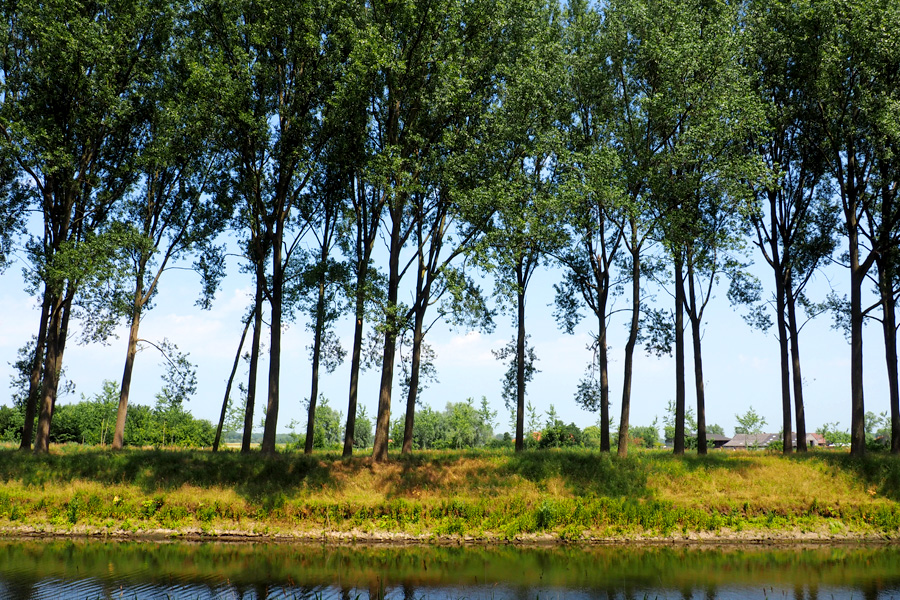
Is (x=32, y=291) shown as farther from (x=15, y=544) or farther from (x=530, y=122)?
(x=530, y=122)

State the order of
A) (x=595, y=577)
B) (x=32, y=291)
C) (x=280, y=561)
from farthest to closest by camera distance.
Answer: (x=32, y=291)
(x=280, y=561)
(x=595, y=577)

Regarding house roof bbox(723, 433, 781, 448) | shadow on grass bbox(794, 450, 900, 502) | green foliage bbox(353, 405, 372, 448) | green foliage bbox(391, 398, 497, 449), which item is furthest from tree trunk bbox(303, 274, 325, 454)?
house roof bbox(723, 433, 781, 448)

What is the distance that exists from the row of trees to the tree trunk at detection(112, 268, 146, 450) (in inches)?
5.8

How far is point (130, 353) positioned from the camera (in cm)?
3538

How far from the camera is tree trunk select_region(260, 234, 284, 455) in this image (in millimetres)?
30219

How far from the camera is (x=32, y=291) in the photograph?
35219 mm

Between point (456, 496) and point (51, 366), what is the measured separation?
72.7 ft

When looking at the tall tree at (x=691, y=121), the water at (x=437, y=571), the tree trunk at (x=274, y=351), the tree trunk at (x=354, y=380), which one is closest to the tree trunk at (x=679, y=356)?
the tall tree at (x=691, y=121)

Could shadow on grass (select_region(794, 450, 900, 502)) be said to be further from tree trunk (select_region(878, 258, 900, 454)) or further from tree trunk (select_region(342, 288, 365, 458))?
tree trunk (select_region(342, 288, 365, 458))

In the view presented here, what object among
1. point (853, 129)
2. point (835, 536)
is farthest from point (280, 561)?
point (853, 129)

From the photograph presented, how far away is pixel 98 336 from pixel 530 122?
85.4 feet

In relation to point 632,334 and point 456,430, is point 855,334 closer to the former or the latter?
point 632,334

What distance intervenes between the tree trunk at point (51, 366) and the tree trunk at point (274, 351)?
1120 cm

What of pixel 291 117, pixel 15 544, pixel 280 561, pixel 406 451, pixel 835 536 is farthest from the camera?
pixel 406 451
